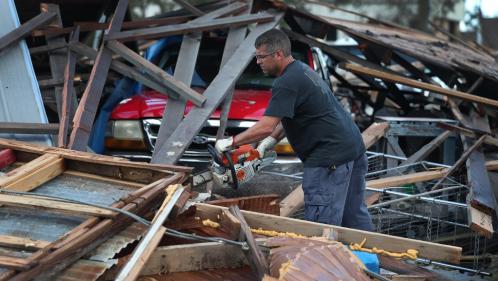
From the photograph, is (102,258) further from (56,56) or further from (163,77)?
(56,56)

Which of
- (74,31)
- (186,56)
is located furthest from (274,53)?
(74,31)

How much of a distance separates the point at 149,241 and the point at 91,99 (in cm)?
262

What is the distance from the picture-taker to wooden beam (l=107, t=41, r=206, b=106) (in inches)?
226

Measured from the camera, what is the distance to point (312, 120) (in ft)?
14.8

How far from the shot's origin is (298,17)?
26.4 feet

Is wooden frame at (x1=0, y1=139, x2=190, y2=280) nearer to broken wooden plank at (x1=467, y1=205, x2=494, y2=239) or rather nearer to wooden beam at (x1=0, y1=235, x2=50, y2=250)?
wooden beam at (x1=0, y1=235, x2=50, y2=250)

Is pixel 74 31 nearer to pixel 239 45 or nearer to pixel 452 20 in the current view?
pixel 239 45

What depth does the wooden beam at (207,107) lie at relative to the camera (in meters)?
5.20

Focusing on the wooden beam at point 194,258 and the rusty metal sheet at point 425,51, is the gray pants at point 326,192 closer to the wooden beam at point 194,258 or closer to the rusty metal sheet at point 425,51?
the wooden beam at point 194,258

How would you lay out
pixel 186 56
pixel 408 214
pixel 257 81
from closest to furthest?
1. pixel 408 214
2. pixel 186 56
3. pixel 257 81

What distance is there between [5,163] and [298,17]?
4.72 metres

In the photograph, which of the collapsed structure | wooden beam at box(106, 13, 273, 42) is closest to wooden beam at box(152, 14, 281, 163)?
the collapsed structure

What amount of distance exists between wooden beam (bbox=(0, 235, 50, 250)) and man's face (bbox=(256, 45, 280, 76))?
195 cm

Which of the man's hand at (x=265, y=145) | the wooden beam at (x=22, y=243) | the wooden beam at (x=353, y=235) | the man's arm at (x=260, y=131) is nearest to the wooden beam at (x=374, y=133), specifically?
the man's hand at (x=265, y=145)
